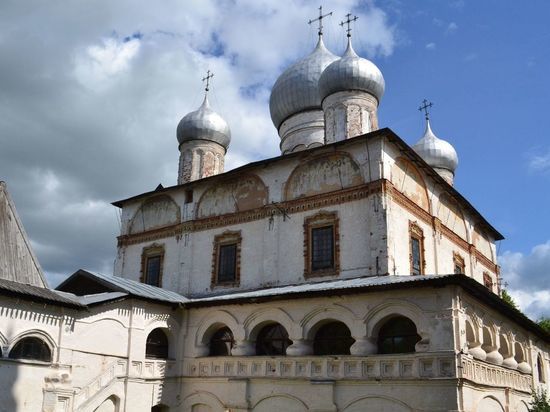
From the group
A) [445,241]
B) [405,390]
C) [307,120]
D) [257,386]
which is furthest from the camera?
[307,120]

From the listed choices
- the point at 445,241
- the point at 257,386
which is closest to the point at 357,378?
the point at 257,386

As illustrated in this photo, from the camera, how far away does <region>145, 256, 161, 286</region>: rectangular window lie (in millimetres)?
18812

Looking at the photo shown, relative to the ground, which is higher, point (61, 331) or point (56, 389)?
point (61, 331)

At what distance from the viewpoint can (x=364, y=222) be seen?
1488 cm

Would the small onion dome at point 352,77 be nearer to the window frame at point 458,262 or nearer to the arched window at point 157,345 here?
the window frame at point 458,262

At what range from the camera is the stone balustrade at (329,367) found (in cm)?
1118

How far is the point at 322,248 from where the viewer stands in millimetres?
15500

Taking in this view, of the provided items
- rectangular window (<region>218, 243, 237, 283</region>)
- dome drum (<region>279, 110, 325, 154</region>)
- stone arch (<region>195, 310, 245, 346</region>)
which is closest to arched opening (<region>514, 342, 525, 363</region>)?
stone arch (<region>195, 310, 245, 346</region>)

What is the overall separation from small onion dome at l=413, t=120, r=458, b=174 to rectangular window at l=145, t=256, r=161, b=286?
11711 millimetres

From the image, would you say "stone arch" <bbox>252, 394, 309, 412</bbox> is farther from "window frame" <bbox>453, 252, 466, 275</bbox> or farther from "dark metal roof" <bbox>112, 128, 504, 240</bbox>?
"window frame" <bbox>453, 252, 466, 275</bbox>

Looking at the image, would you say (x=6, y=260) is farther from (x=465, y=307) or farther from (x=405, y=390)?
(x=465, y=307)

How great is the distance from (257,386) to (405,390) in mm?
3622

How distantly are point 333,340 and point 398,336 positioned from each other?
5.30ft

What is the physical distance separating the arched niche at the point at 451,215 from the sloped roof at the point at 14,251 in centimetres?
1144
